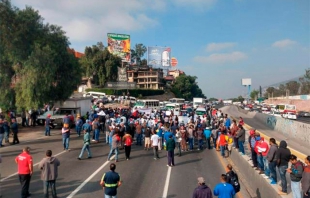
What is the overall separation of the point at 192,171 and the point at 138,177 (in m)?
2.80

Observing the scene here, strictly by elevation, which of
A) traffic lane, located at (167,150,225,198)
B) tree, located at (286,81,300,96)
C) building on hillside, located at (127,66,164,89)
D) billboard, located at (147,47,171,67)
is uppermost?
billboard, located at (147,47,171,67)

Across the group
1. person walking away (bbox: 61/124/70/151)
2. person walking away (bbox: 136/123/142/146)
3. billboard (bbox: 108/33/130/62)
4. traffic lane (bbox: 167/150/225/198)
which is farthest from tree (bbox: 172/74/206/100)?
person walking away (bbox: 61/124/70/151)

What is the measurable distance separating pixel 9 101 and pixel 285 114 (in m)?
43.0

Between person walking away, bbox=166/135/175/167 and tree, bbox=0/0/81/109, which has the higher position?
tree, bbox=0/0/81/109

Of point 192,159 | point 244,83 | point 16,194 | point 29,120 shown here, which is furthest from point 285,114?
point 244,83

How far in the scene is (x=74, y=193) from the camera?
937cm

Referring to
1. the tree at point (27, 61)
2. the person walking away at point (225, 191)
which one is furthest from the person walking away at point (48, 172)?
the tree at point (27, 61)

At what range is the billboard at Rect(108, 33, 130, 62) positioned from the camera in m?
86.0

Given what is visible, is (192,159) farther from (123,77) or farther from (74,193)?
(123,77)

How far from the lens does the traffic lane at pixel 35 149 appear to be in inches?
510

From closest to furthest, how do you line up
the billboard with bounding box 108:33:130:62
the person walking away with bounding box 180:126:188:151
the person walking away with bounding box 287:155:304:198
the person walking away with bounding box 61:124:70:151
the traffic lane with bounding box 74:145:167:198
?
the person walking away with bounding box 287:155:304:198 < the traffic lane with bounding box 74:145:167:198 < the person walking away with bounding box 61:124:70:151 < the person walking away with bounding box 180:126:188:151 < the billboard with bounding box 108:33:130:62

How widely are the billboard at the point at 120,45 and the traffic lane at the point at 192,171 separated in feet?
237

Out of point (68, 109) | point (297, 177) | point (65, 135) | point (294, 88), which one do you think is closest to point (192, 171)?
point (297, 177)

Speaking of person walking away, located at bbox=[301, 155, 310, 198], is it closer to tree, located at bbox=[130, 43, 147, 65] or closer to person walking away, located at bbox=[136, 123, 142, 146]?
person walking away, located at bbox=[136, 123, 142, 146]
